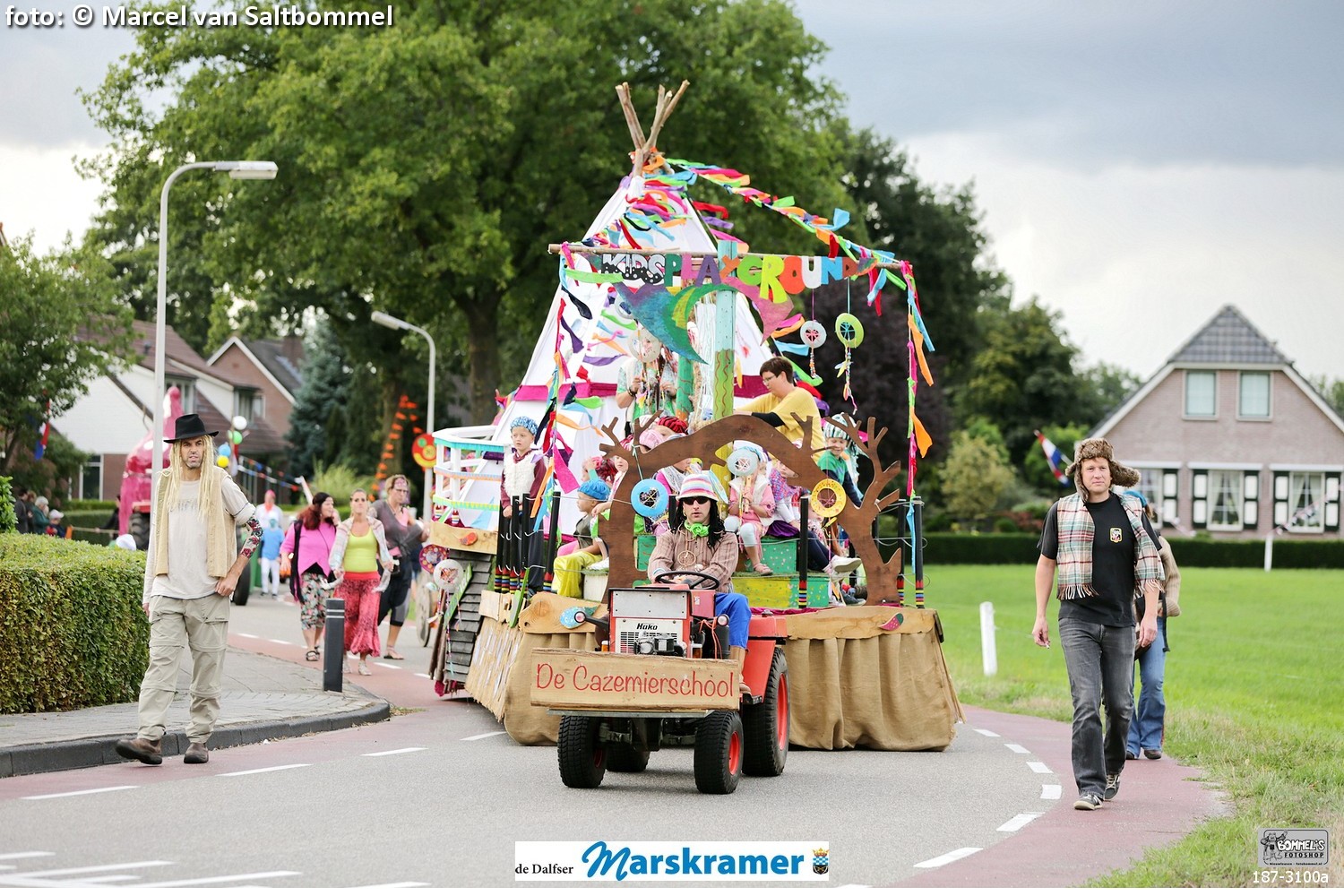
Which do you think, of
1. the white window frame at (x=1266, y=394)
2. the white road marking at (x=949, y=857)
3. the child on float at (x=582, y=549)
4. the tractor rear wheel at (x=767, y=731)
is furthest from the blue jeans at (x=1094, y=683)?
the white window frame at (x=1266, y=394)

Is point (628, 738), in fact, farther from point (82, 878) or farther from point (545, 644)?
point (82, 878)

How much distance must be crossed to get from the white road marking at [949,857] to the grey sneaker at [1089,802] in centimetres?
168

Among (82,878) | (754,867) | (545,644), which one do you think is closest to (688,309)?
(545,644)

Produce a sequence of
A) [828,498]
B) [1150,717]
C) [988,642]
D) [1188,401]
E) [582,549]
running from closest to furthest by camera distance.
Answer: [828,498]
[1150,717]
[582,549]
[988,642]
[1188,401]

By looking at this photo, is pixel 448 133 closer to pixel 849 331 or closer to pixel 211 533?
pixel 849 331

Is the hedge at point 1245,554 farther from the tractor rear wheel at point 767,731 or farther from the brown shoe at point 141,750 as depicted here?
the brown shoe at point 141,750

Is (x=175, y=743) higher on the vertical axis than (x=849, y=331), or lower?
lower

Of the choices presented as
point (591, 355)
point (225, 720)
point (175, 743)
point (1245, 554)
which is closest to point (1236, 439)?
point (1245, 554)

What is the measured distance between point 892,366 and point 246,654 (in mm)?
42830

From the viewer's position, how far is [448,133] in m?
39.2

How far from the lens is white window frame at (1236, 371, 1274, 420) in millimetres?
73812

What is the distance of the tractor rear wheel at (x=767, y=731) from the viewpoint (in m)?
11.8

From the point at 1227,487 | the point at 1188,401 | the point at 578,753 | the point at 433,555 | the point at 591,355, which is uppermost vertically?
the point at 1188,401

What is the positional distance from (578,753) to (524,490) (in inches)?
246
